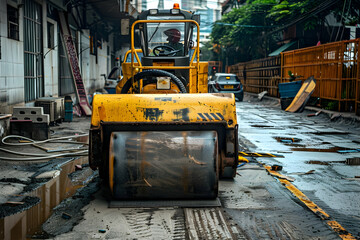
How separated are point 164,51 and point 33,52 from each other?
6.96 m

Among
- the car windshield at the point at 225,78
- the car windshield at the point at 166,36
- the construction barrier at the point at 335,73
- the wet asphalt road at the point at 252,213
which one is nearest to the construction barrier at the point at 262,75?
the car windshield at the point at 225,78

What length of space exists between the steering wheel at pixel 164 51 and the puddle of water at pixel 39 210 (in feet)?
8.79

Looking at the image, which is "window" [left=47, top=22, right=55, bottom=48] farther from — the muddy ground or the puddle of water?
the puddle of water

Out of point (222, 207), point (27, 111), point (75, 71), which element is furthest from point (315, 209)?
point (75, 71)

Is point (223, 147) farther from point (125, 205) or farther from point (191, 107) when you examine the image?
point (125, 205)

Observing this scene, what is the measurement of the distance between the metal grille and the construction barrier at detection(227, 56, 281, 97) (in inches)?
544

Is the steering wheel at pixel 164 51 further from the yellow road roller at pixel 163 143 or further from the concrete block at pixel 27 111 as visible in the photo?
A: the concrete block at pixel 27 111

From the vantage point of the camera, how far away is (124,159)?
440cm

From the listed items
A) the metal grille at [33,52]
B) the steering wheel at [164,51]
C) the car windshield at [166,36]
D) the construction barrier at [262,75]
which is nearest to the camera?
the steering wheel at [164,51]

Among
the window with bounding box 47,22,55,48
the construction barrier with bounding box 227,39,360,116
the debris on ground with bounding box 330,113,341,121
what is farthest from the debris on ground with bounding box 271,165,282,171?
the window with bounding box 47,22,55,48

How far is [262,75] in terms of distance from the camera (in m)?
27.4

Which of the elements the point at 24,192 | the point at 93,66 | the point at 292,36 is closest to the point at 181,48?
the point at 24,192

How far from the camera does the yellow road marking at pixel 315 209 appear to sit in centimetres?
384

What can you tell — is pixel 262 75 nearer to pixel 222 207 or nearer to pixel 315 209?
pixel 315 209
